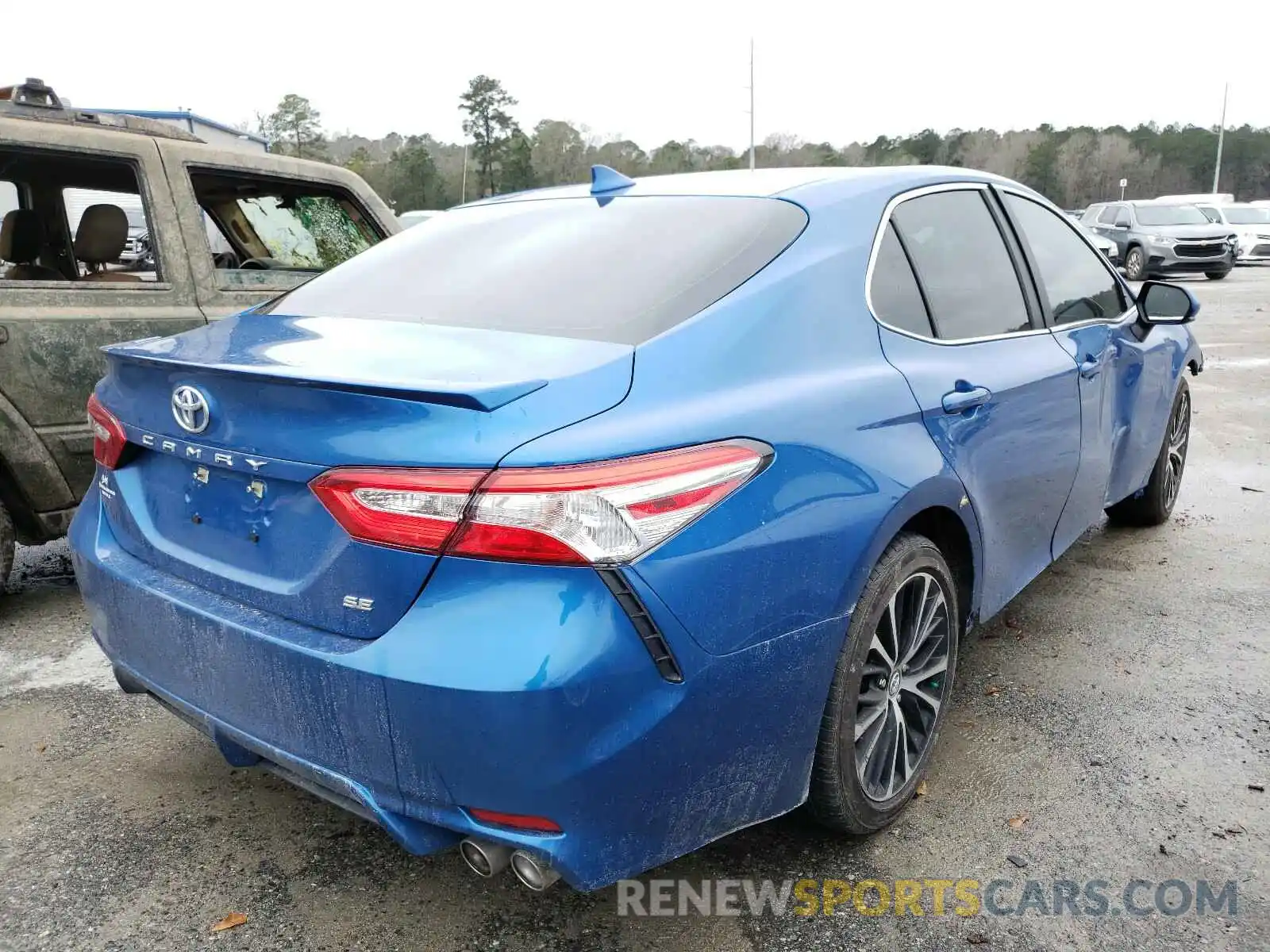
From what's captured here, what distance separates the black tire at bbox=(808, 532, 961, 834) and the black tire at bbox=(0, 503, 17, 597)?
316cm

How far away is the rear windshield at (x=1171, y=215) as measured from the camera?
906 inches

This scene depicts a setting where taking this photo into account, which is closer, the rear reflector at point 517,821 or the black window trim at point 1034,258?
the rear reflector at point 517,821

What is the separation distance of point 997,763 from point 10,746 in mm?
2850

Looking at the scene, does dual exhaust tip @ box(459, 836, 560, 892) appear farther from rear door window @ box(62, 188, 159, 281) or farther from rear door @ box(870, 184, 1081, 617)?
rear door window @ box(62, 188, 159, 281)

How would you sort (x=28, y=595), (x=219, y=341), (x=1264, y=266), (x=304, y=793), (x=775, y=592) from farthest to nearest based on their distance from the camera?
(x=1264, y=266) < (x=28, y=595) < (x=304, y=793) < (x=219, y=341) < (x=775, y=592)

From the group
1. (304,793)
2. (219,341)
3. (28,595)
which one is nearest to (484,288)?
(219,341)

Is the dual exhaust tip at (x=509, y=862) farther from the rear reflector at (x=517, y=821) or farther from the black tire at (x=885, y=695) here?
the black tire at (x=885, y=695)

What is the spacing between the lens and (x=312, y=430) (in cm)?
188

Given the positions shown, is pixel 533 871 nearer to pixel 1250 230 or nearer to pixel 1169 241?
pixel 1169 241

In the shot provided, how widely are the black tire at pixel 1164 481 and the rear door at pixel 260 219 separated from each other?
3696 millimetres

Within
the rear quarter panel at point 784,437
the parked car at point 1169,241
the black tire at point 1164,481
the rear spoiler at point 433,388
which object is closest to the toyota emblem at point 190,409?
the rear spoiler at point 433,388

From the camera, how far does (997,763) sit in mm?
2914

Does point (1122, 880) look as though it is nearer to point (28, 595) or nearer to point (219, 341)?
point (219, 341)

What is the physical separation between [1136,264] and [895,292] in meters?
23.4
